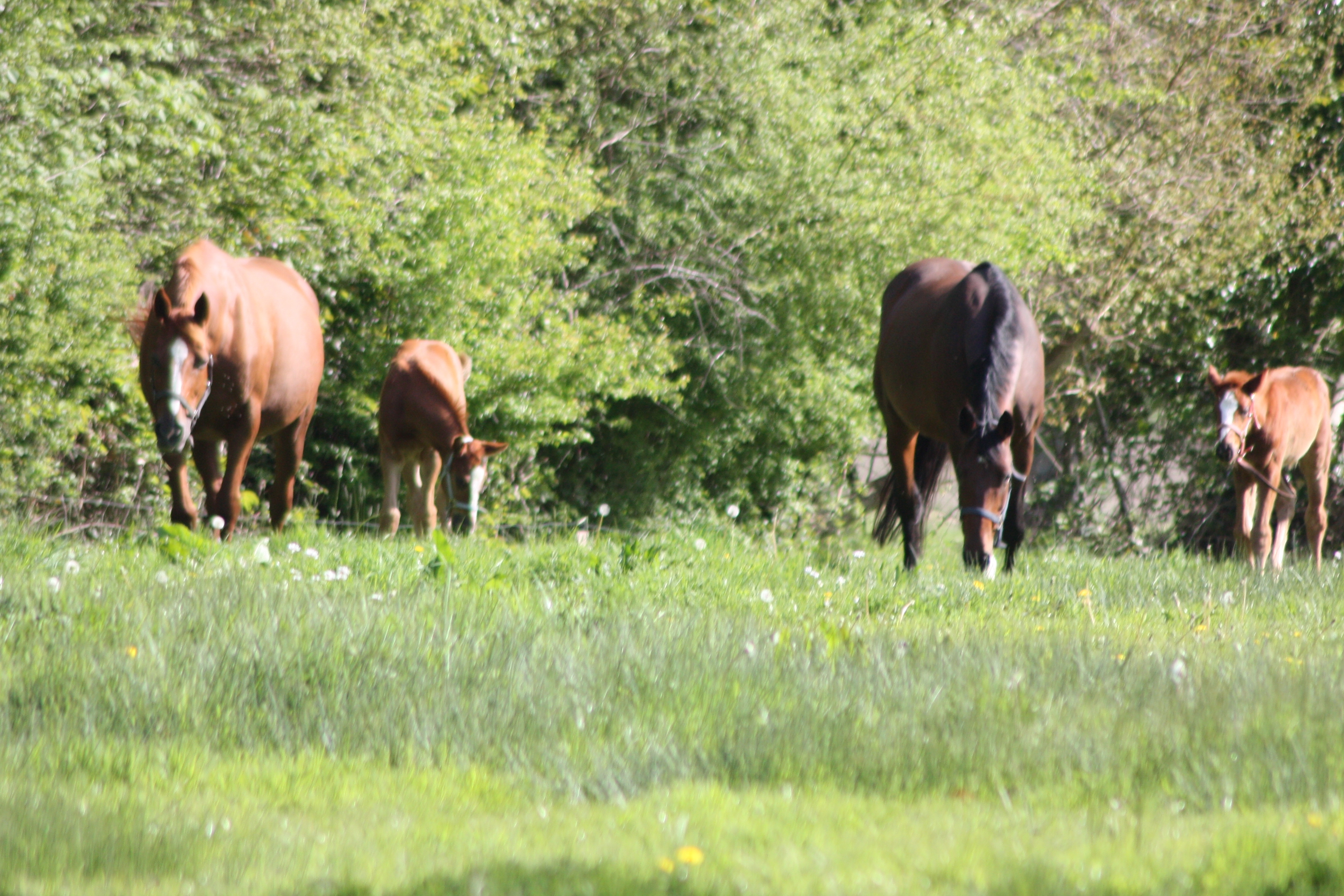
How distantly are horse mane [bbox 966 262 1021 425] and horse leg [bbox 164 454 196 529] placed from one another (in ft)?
15.0

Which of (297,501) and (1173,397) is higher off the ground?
(1173,397)

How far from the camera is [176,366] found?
6875mm

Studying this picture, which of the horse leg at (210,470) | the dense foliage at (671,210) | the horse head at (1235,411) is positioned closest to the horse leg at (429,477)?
the dense foliage at (671,210)

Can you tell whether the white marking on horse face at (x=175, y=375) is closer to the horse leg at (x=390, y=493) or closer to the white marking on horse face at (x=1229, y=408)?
the horse leg at (x=390, y=493)

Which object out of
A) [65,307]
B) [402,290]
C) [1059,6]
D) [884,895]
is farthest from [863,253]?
[884,895]

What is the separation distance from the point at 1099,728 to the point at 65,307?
28.1ft

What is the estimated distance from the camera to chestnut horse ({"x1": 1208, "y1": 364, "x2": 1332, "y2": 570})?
10414 millimetres

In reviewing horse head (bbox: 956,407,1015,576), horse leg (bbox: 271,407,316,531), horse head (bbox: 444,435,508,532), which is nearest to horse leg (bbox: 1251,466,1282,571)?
horse head (bbox: 956,407,1015,576)

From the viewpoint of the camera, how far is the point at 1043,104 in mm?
16312

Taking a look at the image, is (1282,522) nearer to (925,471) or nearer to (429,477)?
(925,471)

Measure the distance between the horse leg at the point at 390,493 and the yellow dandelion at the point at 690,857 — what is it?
759 centimetres

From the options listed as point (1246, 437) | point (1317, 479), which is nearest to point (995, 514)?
point (1246, 437)

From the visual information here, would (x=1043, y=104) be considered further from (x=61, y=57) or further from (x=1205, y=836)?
(x=1205, y=836)

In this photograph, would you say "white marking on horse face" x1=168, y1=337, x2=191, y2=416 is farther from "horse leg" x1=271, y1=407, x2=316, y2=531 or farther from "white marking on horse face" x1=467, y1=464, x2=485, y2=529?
"white marking on horse face" x1=467, y1=464, x2=485, y2=529
